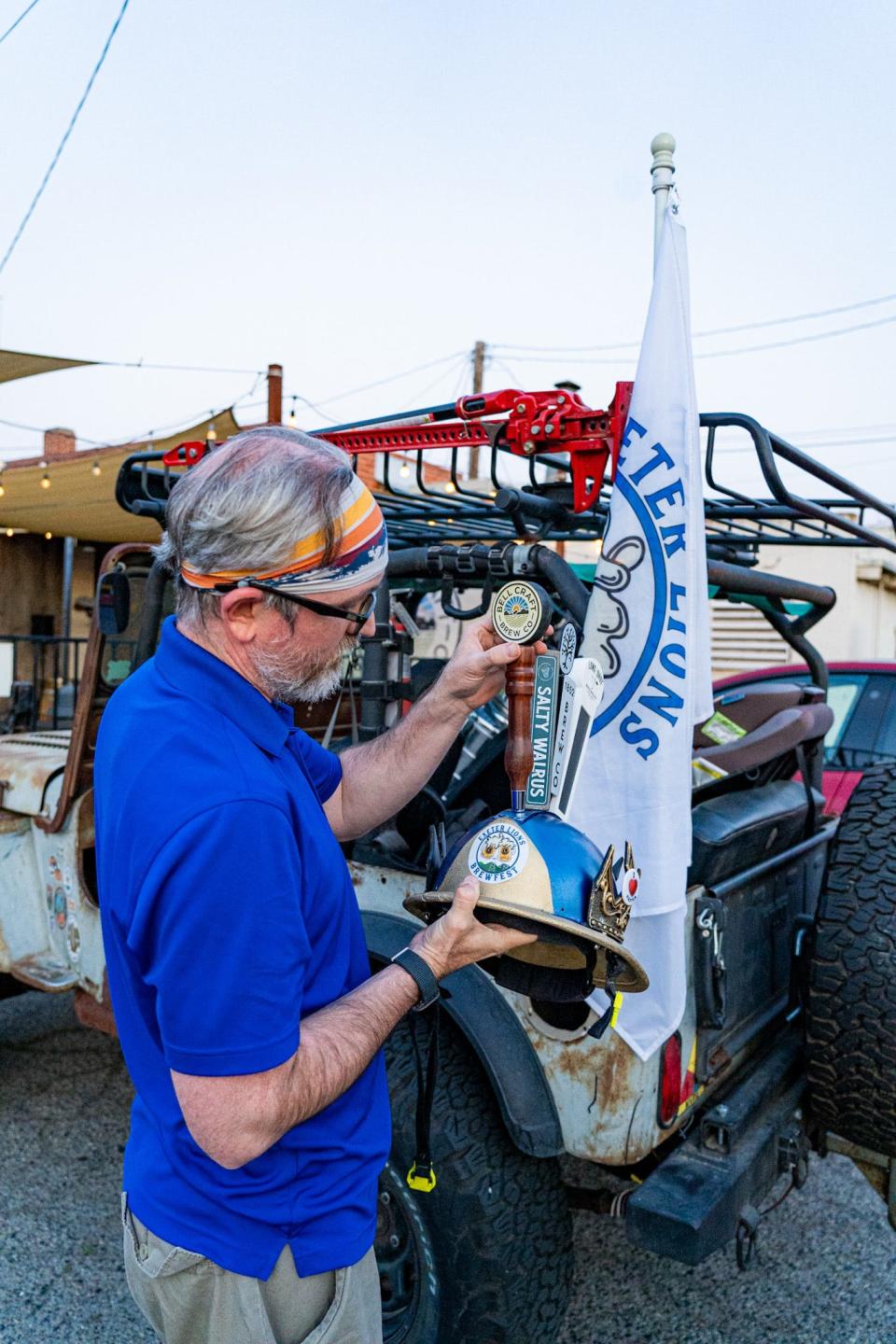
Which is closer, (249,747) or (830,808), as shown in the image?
(249,747)

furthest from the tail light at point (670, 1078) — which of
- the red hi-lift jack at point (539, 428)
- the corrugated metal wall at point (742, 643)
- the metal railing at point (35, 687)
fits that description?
the corrugated metal wall at point (742, 643)

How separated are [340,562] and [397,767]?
0.67 metres

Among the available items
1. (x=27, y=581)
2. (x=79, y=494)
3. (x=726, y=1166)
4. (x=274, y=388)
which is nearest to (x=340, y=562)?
(x=726, y=1166)

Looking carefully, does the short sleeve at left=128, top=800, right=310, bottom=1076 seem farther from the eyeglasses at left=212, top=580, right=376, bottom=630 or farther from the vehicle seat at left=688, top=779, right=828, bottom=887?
the vehicle seat at left=688, top=779, right=828, bottom=887

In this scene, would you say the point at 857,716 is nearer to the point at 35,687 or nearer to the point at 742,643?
the point at 35,687

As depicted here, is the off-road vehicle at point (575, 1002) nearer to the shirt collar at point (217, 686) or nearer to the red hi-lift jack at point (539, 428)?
the red hi-lift jack at point (539, 428)

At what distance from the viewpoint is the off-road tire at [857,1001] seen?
8.16 feet

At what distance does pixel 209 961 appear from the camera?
118 cm

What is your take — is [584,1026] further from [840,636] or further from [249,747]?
[840,636]

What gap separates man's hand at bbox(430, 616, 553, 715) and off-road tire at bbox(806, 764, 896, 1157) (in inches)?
50.1

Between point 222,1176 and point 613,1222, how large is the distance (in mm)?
2548

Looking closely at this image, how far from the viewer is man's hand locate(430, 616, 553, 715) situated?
185cm

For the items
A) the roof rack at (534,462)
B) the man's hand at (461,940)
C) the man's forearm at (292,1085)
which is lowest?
the man's forearm at (292,1085)

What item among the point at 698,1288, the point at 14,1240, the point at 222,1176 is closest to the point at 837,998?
the point at 698,1288
